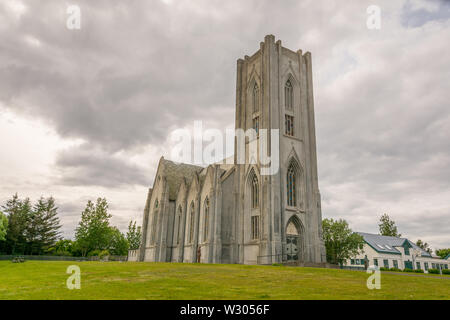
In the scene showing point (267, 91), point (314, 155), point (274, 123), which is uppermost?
point (267, 91)

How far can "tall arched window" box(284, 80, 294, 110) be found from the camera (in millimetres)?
43188

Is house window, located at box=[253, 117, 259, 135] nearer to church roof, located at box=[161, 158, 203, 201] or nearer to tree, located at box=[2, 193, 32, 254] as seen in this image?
church roof, located at box=[161, 158, 203, 201]

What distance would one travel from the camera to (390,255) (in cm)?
6053

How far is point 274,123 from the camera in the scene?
3928 cm

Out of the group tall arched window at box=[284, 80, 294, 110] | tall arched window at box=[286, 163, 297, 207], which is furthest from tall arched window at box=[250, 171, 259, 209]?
tall arched window at box=[284, 80, 294, 110]

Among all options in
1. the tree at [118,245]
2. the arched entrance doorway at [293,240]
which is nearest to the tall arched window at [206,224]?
the arched entrance doorway at [293,240]

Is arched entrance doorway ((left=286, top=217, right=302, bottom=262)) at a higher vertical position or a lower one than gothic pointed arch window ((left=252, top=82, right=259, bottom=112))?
lower

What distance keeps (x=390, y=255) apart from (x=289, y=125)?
119 ft

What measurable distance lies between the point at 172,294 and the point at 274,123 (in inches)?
1216

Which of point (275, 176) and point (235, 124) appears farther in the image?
point (235, 124)

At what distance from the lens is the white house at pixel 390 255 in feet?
194
